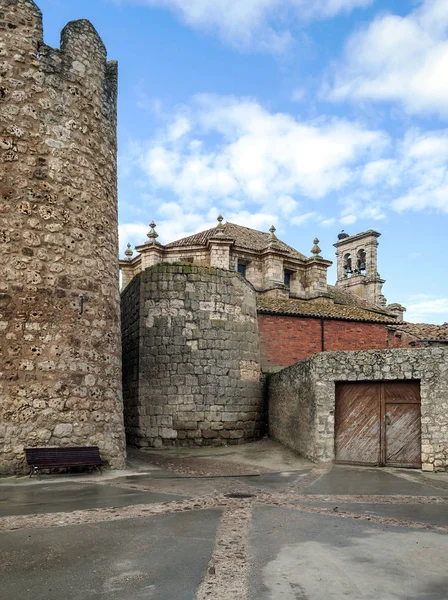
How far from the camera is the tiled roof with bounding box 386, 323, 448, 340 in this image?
66.5 ft

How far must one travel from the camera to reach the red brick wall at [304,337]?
867 inches

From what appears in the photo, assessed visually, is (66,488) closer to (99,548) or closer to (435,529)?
(99,548)

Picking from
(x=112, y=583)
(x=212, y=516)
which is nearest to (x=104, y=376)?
(x=212, y=516)

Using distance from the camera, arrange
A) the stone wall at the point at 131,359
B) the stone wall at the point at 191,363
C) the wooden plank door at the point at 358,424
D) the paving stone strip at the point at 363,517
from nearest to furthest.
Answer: the paving stone strip at the point at 363,517 < the wooden plank door at the point at 358,424 < the stone wall at the point at 191,363 < the stone wall at the point at 131,359

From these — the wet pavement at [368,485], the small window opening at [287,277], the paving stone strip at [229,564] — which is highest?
the small window opening at [287,277]

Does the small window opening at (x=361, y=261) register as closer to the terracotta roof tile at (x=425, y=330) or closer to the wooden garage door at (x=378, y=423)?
the terracotta roof tile at (x=425, y=330)

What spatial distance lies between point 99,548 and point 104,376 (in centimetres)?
504

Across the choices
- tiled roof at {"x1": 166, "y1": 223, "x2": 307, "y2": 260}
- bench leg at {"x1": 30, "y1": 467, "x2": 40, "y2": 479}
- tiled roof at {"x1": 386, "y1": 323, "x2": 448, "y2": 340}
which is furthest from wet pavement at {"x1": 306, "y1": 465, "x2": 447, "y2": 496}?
tiled roof at {"x1": 166, "y1": 223, "x2": 307, "y2": 260}

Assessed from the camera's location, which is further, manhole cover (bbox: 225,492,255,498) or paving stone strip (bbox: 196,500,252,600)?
manhole cover (bbox: 225,492,255,498)

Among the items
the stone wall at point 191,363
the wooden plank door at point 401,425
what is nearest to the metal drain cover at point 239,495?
the wooden plank door at point 401,425

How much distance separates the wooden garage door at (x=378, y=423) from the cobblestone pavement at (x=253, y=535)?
6.97ft

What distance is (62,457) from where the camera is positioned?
8445 millimetres

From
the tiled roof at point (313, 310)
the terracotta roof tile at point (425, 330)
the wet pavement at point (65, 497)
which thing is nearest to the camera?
the wet pavement at point (65, 497)

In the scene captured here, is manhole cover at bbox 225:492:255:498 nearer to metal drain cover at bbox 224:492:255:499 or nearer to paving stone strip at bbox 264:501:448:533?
metal drain cover at bbox 224:492:255:499
